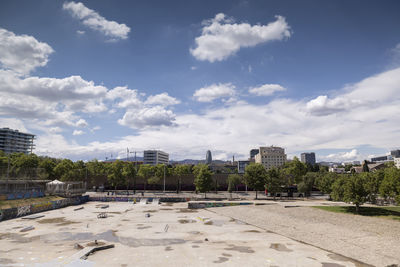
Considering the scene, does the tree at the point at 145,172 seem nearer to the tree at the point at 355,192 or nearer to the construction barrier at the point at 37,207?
the construction barrier at the point at 37,207

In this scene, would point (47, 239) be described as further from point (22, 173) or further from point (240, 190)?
point (240, 190)

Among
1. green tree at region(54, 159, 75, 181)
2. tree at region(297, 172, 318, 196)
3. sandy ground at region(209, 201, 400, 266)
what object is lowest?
sandy ground at region(209, 201, 400, 266)

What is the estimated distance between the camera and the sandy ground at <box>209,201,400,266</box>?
25.7 m

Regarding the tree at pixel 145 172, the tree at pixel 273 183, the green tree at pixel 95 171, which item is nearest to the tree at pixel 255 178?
the tree at pixel 273 183

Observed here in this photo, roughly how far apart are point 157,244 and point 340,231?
2675cm

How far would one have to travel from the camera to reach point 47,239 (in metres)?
30.5

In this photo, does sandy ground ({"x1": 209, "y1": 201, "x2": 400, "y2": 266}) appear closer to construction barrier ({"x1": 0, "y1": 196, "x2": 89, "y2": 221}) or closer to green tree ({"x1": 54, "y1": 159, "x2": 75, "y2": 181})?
construction barrier ({"x1": 0, "y1": 196, "x2": 89, "y2": 221})

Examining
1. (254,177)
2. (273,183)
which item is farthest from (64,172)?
(273,183)

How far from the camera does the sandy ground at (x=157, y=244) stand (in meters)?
22.2

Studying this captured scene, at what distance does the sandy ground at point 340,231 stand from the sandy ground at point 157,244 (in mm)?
2721

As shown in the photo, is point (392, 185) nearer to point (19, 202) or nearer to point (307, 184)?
point (307, 184)

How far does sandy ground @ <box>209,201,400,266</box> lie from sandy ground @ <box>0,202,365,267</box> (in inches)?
107

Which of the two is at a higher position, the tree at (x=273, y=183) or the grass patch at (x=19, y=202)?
the tree at (x=273, y=183)

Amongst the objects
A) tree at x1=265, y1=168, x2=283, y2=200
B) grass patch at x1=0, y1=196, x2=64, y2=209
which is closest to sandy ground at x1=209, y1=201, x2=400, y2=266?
tree at x1=265, y1=168, x2=283, y2=200
